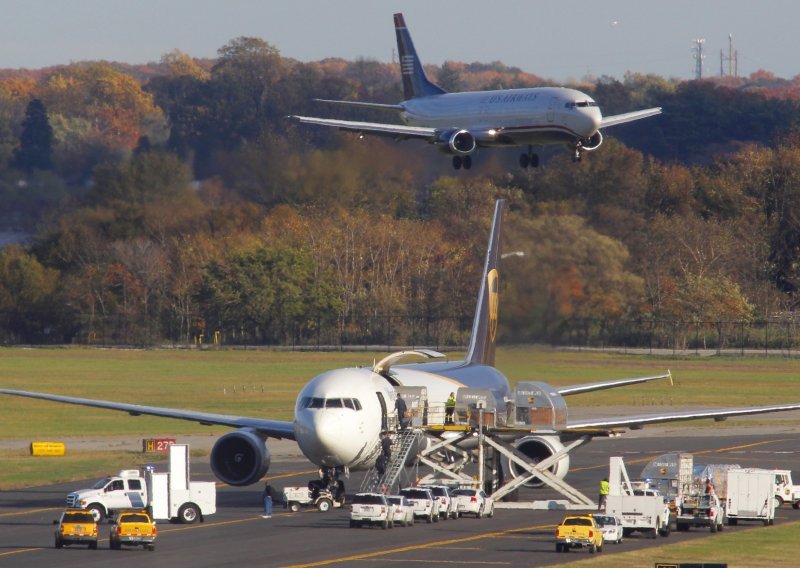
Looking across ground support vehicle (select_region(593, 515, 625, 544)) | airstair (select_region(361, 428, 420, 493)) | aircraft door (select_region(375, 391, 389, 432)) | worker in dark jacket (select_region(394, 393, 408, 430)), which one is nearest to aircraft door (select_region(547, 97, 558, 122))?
worker in dark jacket (select_region(394, 393, 408, 430))

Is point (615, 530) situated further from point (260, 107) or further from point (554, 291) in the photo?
point (260, 107)

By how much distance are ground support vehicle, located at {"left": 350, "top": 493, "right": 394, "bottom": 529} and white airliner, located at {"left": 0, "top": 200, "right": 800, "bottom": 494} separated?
1.81 metres

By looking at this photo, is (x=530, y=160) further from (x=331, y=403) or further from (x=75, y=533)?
(x=75, y=533)

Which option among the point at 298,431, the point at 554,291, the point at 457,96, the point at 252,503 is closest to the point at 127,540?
the point at 298,431

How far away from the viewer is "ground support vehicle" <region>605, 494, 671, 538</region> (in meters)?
47.7

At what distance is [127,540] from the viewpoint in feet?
144

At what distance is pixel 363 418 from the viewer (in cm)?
5028

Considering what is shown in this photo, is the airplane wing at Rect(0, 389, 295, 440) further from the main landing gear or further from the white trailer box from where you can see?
the main landing gear

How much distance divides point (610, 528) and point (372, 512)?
7716 millimetres

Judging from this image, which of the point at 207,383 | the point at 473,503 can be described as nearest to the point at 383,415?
the point at 473,503

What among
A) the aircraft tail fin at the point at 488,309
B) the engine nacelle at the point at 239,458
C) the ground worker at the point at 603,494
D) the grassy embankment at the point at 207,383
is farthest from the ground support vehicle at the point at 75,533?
the aircraft tail fin at the point at 488,309

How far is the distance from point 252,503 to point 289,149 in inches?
1773

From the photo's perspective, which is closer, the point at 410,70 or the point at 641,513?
the point at 641,513

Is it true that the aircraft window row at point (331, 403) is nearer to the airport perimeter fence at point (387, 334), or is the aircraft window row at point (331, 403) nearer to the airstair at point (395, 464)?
the airstair at point (395, 464)
